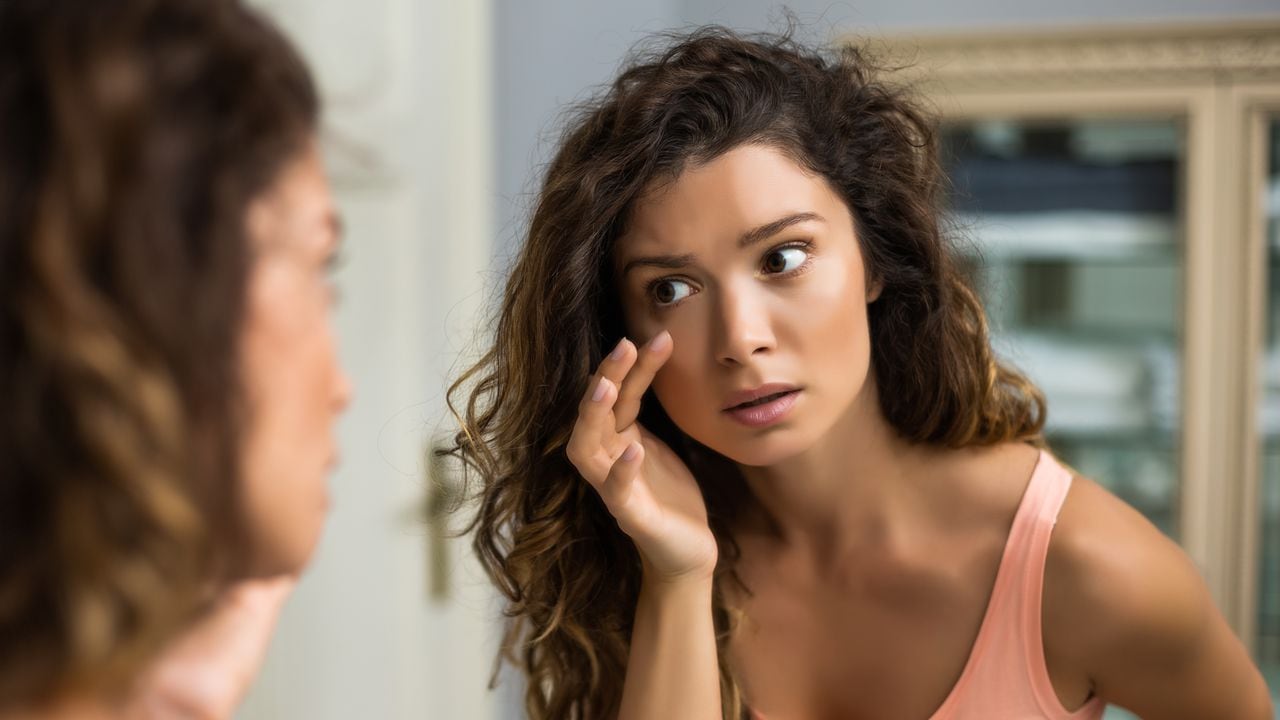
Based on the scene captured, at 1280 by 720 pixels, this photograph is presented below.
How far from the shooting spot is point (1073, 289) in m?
2.37

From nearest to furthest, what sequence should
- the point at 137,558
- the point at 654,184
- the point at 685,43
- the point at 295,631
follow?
the point at 137,558 → the point at 654,184 → the point at 685,43 → the point at 295,631

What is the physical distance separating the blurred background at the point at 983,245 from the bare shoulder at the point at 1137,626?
0.95 metres

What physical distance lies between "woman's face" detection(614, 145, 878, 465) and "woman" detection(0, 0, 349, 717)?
53cm

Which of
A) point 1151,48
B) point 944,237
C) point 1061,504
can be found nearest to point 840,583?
point 1061,504

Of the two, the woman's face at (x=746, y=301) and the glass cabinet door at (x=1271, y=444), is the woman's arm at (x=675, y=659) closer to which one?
the woman's face at (x=746, y=301)

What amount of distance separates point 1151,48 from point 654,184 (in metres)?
1.59

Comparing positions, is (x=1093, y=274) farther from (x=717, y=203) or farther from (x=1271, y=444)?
(x=717, y=203)

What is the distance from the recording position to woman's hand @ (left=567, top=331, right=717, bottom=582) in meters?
1.05

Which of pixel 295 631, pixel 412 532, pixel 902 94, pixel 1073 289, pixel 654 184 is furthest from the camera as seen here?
pixel 1073 289

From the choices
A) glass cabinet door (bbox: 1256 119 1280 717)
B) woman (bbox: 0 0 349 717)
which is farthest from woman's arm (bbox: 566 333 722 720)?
glass cabinet door (bbox: 1256 119 1280 717)

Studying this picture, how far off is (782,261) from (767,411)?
14 cm

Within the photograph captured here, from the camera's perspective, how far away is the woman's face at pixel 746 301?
3.40ft

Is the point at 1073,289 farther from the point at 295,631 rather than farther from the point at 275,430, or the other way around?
the point at 275,430

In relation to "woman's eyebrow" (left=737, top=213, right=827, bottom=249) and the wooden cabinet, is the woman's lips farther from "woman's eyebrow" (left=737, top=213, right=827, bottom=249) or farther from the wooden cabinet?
the wooden cabinet
